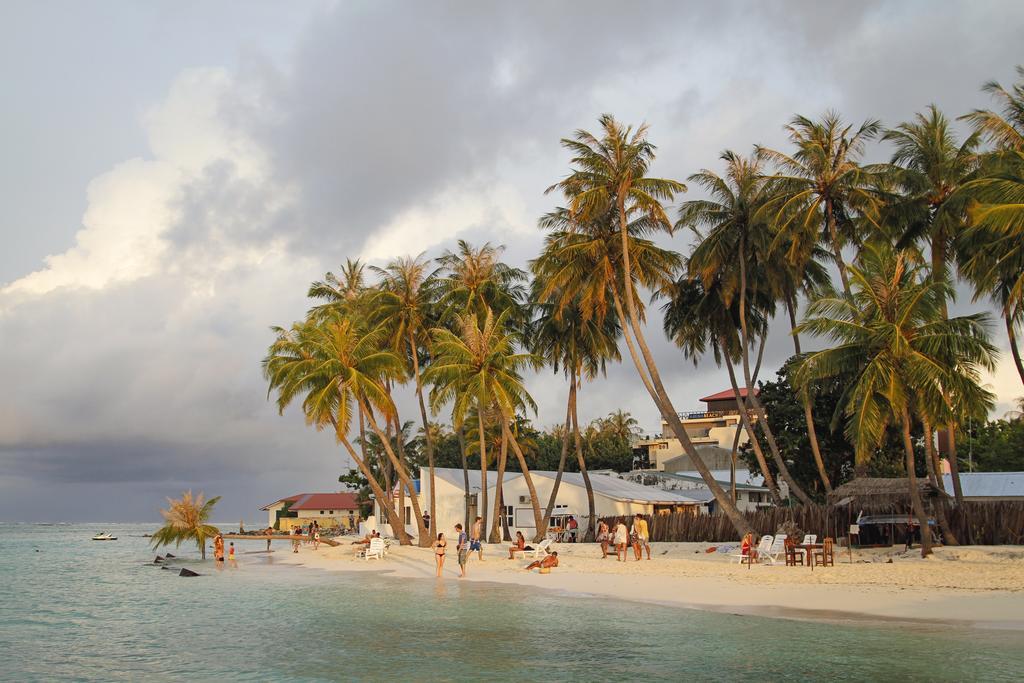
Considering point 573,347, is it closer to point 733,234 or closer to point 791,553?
point 733,234

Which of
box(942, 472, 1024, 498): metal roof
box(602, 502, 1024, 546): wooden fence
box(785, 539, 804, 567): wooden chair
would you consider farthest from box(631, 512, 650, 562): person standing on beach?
box(942, 472, 1024, 498): metal roof

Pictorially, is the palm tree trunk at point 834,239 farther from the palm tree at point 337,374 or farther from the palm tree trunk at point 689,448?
the palm tree at point 337,374

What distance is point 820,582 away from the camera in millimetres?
21906

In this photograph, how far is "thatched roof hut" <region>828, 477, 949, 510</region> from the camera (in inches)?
1189

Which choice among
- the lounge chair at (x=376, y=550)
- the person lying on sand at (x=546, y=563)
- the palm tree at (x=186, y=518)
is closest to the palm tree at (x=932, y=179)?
the person lying on sand at (x=546, y=563)

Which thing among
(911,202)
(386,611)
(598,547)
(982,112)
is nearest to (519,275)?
(598,547)

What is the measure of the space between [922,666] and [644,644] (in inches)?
173

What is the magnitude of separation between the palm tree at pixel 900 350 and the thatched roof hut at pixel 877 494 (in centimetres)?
436

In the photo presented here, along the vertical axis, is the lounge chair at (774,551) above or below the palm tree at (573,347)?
below

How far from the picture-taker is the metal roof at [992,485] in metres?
39.2

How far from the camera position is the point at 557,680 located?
12180 millimetres

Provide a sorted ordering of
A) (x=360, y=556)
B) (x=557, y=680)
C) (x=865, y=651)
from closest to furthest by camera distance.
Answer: (x=557, y=680), (x=865, y=651), (x=360, y=556)

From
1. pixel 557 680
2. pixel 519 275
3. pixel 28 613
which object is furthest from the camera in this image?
pixel 519 275

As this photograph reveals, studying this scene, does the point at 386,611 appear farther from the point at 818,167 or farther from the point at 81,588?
the point at 818,167
